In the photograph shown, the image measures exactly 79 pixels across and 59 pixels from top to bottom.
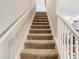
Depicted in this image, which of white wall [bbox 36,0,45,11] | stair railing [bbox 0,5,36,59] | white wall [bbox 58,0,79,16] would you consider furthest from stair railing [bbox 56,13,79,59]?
white wall [bbox 36,0,45,11]

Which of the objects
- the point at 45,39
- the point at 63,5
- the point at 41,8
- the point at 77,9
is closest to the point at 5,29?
the point at 45,39

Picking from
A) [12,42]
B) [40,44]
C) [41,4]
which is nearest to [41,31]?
[40,44]

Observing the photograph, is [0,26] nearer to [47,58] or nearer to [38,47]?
[47,58]

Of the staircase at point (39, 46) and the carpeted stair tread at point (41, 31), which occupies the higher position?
the carpeted stair tread at point (41, 31)

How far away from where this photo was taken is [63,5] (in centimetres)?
582

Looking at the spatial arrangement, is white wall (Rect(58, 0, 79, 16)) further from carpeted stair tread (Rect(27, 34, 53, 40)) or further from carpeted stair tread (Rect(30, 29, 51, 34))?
carpeted stair tread (Rect(27, 34, 53, 40))

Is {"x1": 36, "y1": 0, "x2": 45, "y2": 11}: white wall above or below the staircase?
above

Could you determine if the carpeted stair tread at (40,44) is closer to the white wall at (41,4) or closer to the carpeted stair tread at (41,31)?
the carpeted stair tread at (41,31)

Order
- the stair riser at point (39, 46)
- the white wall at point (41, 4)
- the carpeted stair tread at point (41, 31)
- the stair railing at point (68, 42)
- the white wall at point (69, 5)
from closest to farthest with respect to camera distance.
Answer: the stair railing at point (68, 42)
the stair riser at point (39, 46)
the carpeted stair tread at point (41, 31)
the white wall at point (69, 5)
the white wall at point (41, 4)

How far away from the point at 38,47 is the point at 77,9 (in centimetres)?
317

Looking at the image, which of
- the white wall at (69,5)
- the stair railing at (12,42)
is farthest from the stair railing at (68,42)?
the white wall at (69,5)

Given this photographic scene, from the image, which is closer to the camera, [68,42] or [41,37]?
[68,42]

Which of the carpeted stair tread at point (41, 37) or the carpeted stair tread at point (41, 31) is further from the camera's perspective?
the carpeted stair tread at point (41, 31)

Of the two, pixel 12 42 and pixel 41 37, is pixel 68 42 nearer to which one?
pixel 12 42
